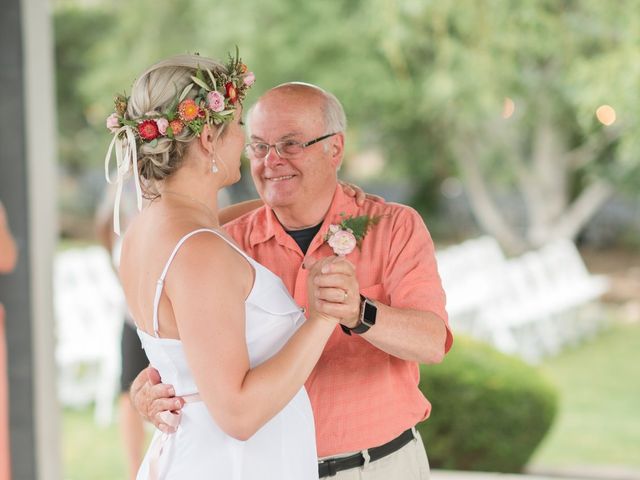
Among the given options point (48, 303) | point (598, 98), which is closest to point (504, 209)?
point (598, 98)

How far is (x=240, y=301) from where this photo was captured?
5.07ft

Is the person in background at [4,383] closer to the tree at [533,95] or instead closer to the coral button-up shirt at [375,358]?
the coral button-up shirt at [375,358]

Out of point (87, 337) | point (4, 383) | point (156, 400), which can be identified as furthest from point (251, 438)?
point (87, 337)

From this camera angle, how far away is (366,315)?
1.78 meters

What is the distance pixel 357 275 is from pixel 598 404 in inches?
289

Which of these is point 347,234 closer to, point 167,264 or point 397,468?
point 167,264

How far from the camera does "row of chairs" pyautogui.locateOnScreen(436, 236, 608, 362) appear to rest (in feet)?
30.0

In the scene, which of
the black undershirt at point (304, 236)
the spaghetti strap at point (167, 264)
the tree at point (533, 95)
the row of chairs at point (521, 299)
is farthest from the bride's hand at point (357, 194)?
the row of chairs at point (521, 299)

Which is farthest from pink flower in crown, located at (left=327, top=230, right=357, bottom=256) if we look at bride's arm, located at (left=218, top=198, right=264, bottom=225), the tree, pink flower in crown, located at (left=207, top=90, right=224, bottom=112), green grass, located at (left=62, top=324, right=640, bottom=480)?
the tree

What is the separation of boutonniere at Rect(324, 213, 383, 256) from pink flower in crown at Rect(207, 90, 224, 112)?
32cm

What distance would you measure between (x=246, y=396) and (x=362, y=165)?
1461 centimetres

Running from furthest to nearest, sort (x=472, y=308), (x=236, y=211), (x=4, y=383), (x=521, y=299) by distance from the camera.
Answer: (x=521, y=299) < (x=472, y=308) < (x=4, y=383) < (x=236, y=211)

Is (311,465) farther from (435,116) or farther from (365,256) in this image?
(435,116)

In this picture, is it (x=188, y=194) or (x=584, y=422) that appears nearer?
(x=188, y=194)
